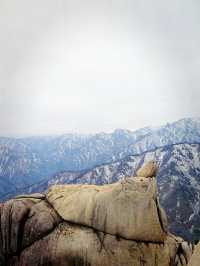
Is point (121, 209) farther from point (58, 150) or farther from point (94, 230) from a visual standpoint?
point (58, 150)

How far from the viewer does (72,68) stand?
1644 cm

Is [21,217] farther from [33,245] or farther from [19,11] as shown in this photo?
[19,11]

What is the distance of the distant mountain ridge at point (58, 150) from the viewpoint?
19.6m

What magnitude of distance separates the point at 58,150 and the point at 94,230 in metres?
13.7

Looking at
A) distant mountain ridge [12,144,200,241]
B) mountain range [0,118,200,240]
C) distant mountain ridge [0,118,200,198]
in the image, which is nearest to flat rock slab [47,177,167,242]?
mountain range [0,118,200,240]

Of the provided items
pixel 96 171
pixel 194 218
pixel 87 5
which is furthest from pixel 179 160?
pixel 87 5

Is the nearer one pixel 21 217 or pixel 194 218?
pixel 21 217

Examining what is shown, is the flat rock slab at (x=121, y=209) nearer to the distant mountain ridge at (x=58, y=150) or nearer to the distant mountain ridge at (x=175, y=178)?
the distant mountain ridge at (x=58, y=150)

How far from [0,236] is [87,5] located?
9.82m

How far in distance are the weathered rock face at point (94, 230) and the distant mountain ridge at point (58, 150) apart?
437 inches

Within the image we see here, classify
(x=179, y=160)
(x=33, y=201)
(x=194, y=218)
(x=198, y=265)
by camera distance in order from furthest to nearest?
1. (x=179, y=160)
2. (x=194, y=218)
3. (x=33, y=201)
4. (x=198, y=265)

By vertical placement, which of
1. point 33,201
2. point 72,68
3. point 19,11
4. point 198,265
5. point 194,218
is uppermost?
point 19,11

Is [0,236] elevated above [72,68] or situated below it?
below

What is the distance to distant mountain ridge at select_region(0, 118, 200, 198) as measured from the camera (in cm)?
1961
